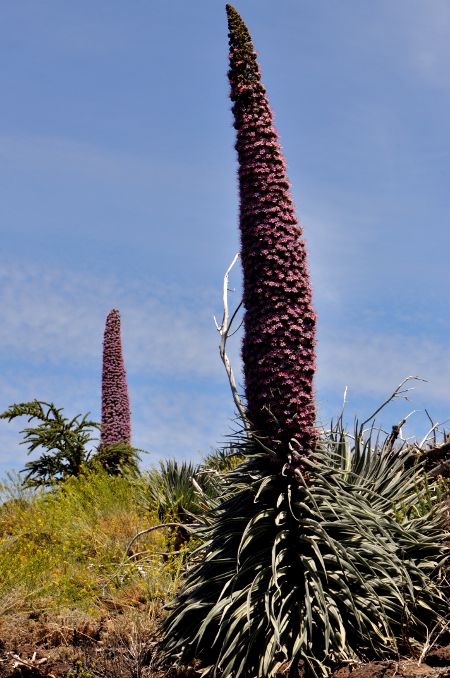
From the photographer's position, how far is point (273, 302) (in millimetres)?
6602

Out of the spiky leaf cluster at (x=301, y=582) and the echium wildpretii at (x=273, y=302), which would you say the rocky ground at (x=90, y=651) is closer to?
the spiky leaf cluster at (x=301, y=582)

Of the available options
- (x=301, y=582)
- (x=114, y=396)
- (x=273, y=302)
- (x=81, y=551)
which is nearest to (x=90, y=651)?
(x=301, y=582)

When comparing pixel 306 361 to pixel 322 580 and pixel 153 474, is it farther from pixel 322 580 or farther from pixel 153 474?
pixel 153 474

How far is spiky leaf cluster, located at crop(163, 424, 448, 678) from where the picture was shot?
6023 millimetres

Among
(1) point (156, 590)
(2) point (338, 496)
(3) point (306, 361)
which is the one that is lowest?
(1) point (156, 590)

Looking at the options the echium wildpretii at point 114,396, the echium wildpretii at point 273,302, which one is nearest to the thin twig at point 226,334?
the echium wildpretii at point 273,302

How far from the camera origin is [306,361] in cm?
659

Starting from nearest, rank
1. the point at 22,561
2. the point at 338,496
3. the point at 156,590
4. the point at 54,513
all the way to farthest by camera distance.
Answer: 1. the point at 338,496
2. the point at 156,590
3. the point at 22,561
4. the point at 54,513

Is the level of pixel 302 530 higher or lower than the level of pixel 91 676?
higher

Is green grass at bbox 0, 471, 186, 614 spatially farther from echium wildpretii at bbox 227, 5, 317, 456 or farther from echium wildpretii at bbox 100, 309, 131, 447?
echium wildpretii at bbox 227, 5, 317, 456

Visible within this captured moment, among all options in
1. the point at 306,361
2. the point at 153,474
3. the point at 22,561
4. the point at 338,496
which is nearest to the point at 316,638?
the point at 338,496

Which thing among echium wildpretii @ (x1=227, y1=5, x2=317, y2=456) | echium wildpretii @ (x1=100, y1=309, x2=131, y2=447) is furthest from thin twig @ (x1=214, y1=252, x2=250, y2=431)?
echium wildpretii @ (x1=100, y1=309, x2=131, y2=447)

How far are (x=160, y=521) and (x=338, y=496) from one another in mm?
6515

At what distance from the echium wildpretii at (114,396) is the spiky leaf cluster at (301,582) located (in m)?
10.8
